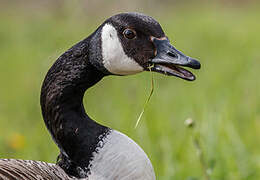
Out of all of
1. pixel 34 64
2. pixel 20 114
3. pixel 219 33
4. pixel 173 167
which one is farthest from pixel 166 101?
pixel 219 33

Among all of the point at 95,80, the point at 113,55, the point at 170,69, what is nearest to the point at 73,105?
the point at 95,80

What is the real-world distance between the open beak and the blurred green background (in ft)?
2.32

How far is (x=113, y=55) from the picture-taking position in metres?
2.01

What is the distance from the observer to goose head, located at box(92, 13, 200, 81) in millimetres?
2010

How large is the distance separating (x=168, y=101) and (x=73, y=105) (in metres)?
2.89

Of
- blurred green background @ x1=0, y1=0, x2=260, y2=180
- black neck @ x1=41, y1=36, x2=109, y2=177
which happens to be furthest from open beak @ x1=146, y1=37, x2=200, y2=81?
blurred green background @ x1=0, y1=0, x2=260, y2=180

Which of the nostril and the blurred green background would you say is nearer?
the nostril

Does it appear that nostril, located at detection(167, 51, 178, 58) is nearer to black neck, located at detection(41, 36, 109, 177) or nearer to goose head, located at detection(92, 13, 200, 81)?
goose head, located at detection(92, 13, 200, 81)

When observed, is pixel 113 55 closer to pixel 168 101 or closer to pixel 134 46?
pixel 134 46

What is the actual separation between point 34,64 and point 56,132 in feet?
15.8

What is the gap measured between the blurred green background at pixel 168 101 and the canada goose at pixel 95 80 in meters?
0.67

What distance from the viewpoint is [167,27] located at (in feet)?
32.8

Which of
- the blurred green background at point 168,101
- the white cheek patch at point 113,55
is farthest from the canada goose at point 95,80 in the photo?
the blurred green background at point 168,101

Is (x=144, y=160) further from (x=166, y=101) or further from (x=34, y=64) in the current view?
(x=34, y=64)
